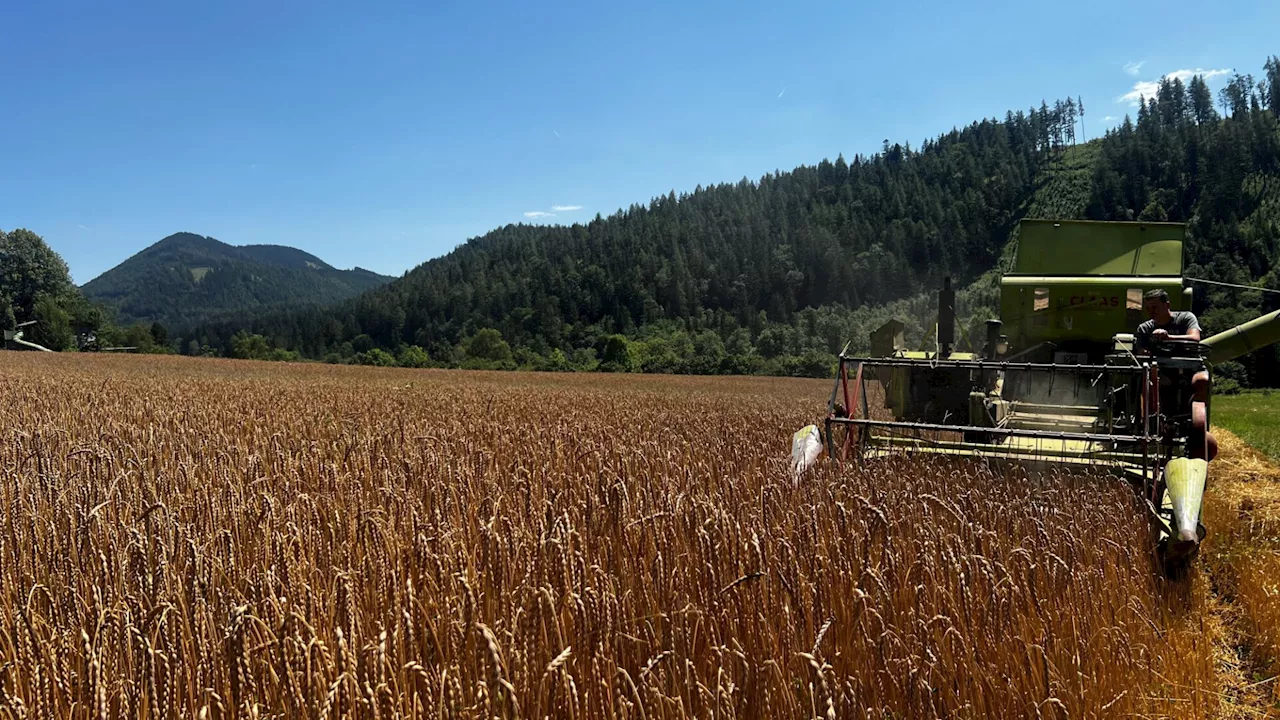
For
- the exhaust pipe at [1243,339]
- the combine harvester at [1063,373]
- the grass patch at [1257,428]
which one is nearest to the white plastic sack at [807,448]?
the combine harvester at [1063,373]

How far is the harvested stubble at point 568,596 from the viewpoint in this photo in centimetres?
236

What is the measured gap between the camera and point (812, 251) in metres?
138

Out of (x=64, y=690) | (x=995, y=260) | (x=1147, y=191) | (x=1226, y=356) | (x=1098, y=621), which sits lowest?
(x=1098, y=621)

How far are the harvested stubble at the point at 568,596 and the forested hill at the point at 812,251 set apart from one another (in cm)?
8521

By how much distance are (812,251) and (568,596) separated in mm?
139677

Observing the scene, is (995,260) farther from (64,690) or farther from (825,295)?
(64,690)

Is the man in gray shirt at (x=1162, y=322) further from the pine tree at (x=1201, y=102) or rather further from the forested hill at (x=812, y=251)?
the pine tree at (x=1201, y=102)

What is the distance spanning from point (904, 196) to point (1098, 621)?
159 m

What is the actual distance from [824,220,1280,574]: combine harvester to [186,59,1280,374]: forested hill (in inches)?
3197

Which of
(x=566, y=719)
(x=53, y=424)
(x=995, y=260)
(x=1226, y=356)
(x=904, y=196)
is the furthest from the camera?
(x=904, y=196)

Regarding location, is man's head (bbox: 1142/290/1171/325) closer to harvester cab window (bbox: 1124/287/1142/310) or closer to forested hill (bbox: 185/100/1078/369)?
harvester cab window (bbox: 1124/287/1142/310)

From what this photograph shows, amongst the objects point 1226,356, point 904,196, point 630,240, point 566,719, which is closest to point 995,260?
→ point 904,196

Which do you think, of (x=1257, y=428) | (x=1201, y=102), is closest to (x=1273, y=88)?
(x=1201, y=102)

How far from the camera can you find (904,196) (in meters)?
152
